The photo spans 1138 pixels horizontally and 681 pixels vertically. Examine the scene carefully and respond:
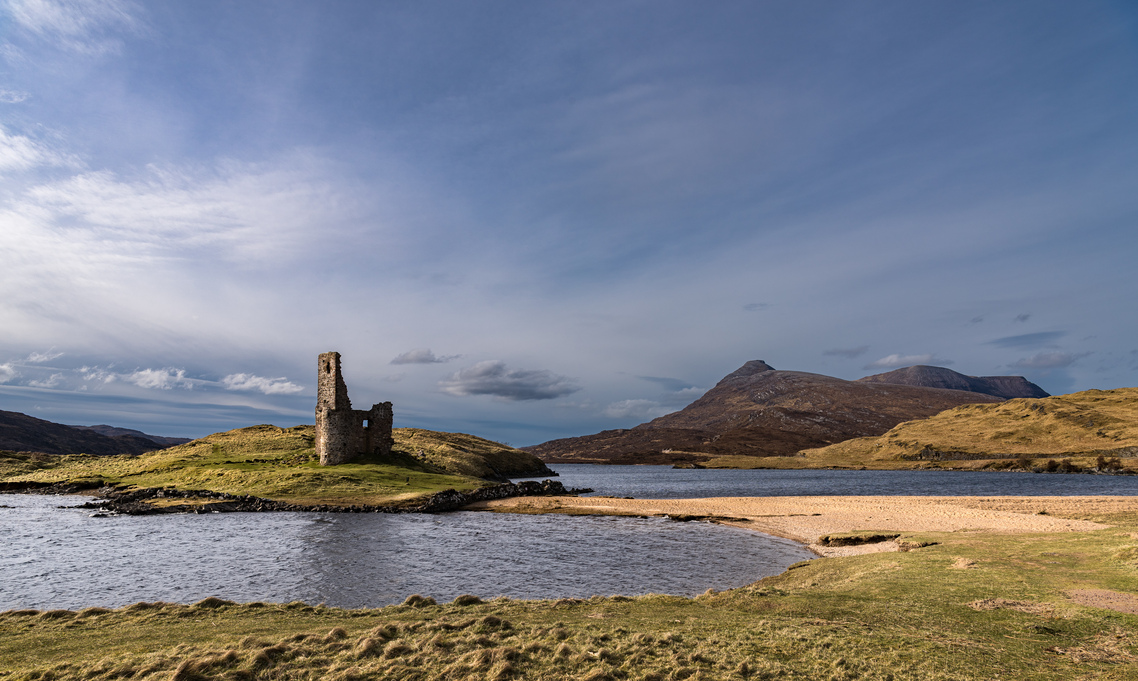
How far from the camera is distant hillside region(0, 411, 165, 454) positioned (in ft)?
549

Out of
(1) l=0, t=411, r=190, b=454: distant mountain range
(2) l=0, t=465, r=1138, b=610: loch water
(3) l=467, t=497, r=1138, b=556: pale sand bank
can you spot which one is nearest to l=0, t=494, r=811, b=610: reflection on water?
(2) l=0, t=465, r=1138, b=610: loch water

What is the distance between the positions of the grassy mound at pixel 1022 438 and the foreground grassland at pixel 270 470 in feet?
425

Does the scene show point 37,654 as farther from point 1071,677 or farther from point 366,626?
point 1071,677

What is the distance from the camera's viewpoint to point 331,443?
62.7m

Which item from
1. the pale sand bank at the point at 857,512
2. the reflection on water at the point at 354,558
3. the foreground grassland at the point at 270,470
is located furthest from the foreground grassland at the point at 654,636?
the foreground grassland at the point at 270,470

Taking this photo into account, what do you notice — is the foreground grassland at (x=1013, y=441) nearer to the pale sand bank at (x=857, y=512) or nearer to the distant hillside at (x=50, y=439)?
the pale sand bank at (x=857, y=512)

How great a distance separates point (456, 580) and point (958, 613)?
56.4ft

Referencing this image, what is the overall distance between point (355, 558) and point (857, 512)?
38.0 meters

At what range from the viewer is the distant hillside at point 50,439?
549 ft

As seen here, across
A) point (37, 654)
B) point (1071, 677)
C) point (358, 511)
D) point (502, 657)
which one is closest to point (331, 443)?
point (358, 511)

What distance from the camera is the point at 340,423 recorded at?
63125 millimetres

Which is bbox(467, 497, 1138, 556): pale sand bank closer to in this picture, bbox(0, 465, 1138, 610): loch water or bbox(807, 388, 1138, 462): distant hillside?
bbox(0, 465, 1138, 610): loch water

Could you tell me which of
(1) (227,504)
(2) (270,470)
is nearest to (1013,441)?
(2) (270,470)

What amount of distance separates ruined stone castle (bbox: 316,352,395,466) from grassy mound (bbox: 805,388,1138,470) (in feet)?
455
